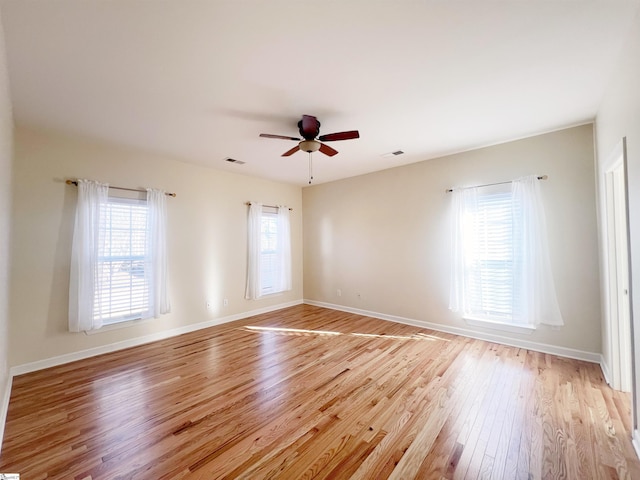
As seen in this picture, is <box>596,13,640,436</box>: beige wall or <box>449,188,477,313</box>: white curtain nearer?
<box>596,13,640,436</box>: beige wall

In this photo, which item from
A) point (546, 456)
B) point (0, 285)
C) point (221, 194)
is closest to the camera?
point (546, 456)

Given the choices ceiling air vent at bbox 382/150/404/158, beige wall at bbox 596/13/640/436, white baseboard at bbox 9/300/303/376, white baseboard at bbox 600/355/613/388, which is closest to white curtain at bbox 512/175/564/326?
white baseboard at bbox 600/355/613/388

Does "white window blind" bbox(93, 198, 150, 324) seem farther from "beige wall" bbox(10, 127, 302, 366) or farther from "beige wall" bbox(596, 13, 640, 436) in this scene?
"beige wall" bbox(596, 13, 640, 436)

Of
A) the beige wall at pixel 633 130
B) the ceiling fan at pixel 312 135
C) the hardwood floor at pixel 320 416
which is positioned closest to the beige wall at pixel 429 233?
the hardwood floor at pixel 320 416

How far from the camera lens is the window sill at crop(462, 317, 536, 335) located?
335 cm

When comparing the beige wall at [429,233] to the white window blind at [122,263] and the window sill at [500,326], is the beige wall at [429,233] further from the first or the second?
the white window blind at [122,263]

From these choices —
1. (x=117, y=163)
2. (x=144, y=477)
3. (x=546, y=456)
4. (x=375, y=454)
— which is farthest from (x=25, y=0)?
(x=546, y=456)

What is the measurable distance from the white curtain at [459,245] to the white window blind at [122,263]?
445cm

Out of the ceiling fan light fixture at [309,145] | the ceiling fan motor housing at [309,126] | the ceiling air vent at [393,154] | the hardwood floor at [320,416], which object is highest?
the ceiling air vent at [393,154]

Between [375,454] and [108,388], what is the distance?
2561mm

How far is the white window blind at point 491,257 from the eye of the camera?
3.43m

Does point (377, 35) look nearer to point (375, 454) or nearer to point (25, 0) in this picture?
point (25, 0)

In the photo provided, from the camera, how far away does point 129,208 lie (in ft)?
11.9

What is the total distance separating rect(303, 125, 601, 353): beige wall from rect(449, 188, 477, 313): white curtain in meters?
0.16
